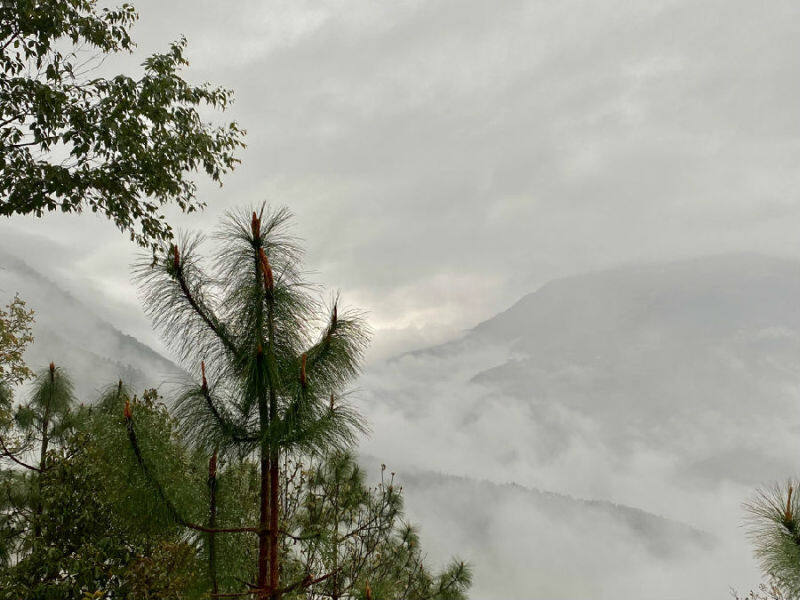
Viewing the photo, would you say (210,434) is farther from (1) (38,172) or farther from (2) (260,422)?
(1) (38,172)

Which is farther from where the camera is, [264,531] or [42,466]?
[42,466]

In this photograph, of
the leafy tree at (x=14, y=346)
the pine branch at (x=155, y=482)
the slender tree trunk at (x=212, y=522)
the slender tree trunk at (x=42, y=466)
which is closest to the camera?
the pine branch at (x=155, y=482)

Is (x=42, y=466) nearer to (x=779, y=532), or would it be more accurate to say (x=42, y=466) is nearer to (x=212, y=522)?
(x=212, y=522)

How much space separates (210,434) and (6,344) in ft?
16.9

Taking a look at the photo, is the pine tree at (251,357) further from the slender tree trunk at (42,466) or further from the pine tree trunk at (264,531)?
the slender tree trunk at (42,466)

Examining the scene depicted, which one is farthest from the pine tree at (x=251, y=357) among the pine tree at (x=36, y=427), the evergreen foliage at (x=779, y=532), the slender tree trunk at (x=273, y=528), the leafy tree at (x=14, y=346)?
the pine tree at (x=36, y=427)

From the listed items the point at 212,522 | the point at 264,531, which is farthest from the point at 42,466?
the point at 264,531

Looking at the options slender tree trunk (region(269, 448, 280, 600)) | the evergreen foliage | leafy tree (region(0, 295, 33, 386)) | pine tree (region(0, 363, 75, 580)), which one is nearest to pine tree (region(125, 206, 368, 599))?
slender tree trunk (region(269, 448, 280, 600))

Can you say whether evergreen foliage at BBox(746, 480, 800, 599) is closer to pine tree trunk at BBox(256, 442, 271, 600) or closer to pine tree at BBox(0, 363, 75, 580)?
pine tree trunk at BBox(256, 442, 271, 600)

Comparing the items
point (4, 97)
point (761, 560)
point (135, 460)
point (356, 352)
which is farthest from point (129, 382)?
point (761, 560)

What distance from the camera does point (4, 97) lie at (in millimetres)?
5691

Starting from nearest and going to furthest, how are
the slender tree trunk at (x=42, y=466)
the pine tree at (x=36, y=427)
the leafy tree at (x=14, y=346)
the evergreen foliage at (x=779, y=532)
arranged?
the evergreen foliage at (x=779, y=532) → the slender tree trunk at (x=42, y=466) → the leafy tree at (x=14, y=346) → the pine tree at (x=36, y=427)

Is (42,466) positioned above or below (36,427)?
below

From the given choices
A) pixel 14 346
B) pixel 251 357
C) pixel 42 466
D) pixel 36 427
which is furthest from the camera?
pixel 36 427
